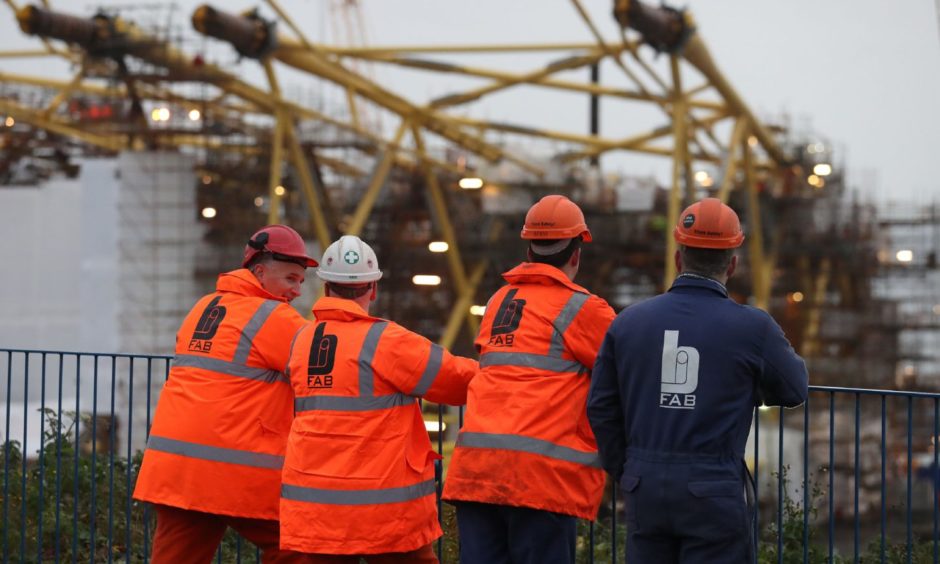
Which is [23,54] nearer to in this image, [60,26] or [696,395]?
[60,26]

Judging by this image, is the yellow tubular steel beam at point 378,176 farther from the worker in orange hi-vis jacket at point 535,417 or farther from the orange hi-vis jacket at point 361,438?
the worker in orange hi-vis jacket at point 535,417

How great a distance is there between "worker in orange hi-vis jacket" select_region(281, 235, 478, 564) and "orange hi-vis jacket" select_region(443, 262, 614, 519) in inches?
7.5

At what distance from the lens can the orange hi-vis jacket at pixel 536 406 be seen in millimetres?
5176

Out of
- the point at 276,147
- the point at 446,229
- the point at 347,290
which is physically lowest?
the point at 347,290

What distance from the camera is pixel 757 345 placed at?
4691 mm

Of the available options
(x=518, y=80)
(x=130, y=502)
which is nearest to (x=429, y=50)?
(x=518, y=80)

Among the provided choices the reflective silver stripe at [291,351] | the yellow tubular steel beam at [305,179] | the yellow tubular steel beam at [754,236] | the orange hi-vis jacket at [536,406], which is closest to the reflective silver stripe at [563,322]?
the orange hi-vis jacket at [536,406]

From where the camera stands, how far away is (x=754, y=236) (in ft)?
138

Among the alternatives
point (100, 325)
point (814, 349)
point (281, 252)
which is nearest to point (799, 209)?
point (814, 349)

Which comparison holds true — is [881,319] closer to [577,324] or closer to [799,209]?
[799,209]

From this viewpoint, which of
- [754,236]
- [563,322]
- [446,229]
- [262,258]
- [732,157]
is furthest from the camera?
[446,229]

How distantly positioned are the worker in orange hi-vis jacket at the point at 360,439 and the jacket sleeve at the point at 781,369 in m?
1.34

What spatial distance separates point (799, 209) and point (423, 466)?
139ft

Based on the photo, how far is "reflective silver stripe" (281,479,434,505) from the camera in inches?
212
